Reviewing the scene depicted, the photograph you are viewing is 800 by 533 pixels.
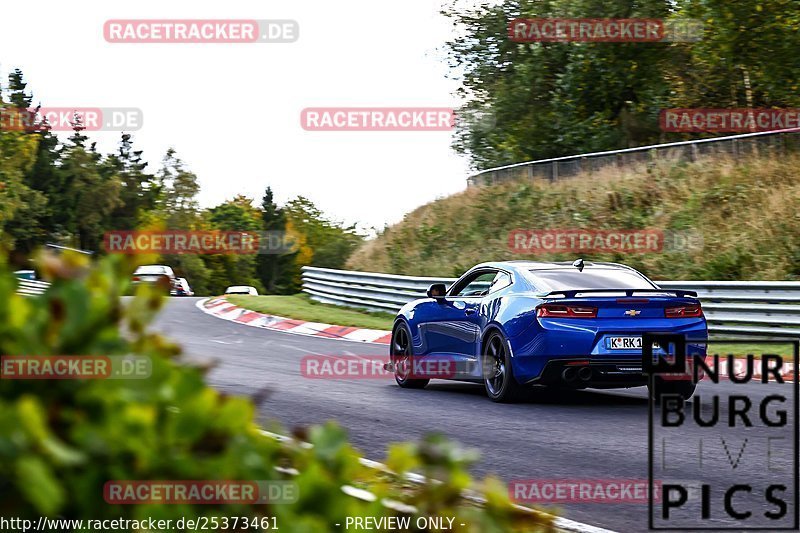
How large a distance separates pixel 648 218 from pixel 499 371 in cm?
1792

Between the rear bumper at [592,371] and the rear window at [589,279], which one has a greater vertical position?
the rear window at [589,279]

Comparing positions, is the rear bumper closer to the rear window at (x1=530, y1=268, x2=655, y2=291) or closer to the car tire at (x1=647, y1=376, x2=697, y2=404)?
the car tire at (x1=647, y1=376, x2=697, y2=404)

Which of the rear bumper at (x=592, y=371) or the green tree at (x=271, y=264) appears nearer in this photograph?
the rear bumper at (x=592, y=371)

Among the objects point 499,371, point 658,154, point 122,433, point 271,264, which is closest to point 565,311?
point 499,371

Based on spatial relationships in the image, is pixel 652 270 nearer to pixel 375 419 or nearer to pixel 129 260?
pixel 375 419

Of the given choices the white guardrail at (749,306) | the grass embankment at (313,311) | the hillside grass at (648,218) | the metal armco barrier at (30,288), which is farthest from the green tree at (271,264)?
the metal armco barrier at (30,288)

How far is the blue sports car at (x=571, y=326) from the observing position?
35.4ft

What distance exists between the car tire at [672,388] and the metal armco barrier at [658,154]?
16.3m

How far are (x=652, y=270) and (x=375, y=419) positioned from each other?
16.4 m

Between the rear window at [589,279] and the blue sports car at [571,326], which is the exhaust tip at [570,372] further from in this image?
the rear window at [589,279]

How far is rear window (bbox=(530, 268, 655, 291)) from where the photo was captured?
1134cm

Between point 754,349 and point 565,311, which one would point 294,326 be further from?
point 565,311

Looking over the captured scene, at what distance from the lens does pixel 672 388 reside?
35.1ft

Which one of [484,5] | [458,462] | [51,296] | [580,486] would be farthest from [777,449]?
[484,5]
